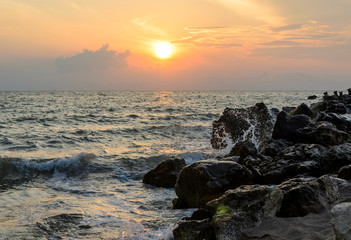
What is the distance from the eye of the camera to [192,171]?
23.0 ft

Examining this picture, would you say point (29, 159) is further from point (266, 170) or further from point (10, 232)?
point (266, 170)

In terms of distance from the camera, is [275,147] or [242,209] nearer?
[242,209]

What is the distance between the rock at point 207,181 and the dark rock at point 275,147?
3463mm

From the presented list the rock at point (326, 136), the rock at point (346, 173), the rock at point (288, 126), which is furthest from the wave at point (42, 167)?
Result: the rock at point (346, 173)

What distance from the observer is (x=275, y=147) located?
35.1 ft

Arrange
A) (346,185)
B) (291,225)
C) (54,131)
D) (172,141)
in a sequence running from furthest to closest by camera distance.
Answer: (54,131) → (172,141) → (346,185) → (291,225)

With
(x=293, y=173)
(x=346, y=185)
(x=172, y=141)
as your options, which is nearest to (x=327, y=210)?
(x=346, y=185)

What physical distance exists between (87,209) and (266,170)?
4.40 metres

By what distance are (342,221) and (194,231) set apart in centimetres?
209

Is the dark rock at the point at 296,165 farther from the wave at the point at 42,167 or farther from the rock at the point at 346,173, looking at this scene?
the wave at the point at 42,167

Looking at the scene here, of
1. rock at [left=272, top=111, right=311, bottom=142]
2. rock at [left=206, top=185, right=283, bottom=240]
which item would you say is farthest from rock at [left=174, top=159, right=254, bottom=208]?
rock at [left=272, top=111, right=311, bottom=142]

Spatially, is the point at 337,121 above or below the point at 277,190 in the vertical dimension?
above

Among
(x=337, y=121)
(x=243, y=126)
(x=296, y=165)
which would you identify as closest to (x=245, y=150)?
(x=296, y=165)

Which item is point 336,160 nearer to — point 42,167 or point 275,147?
point 275,147
